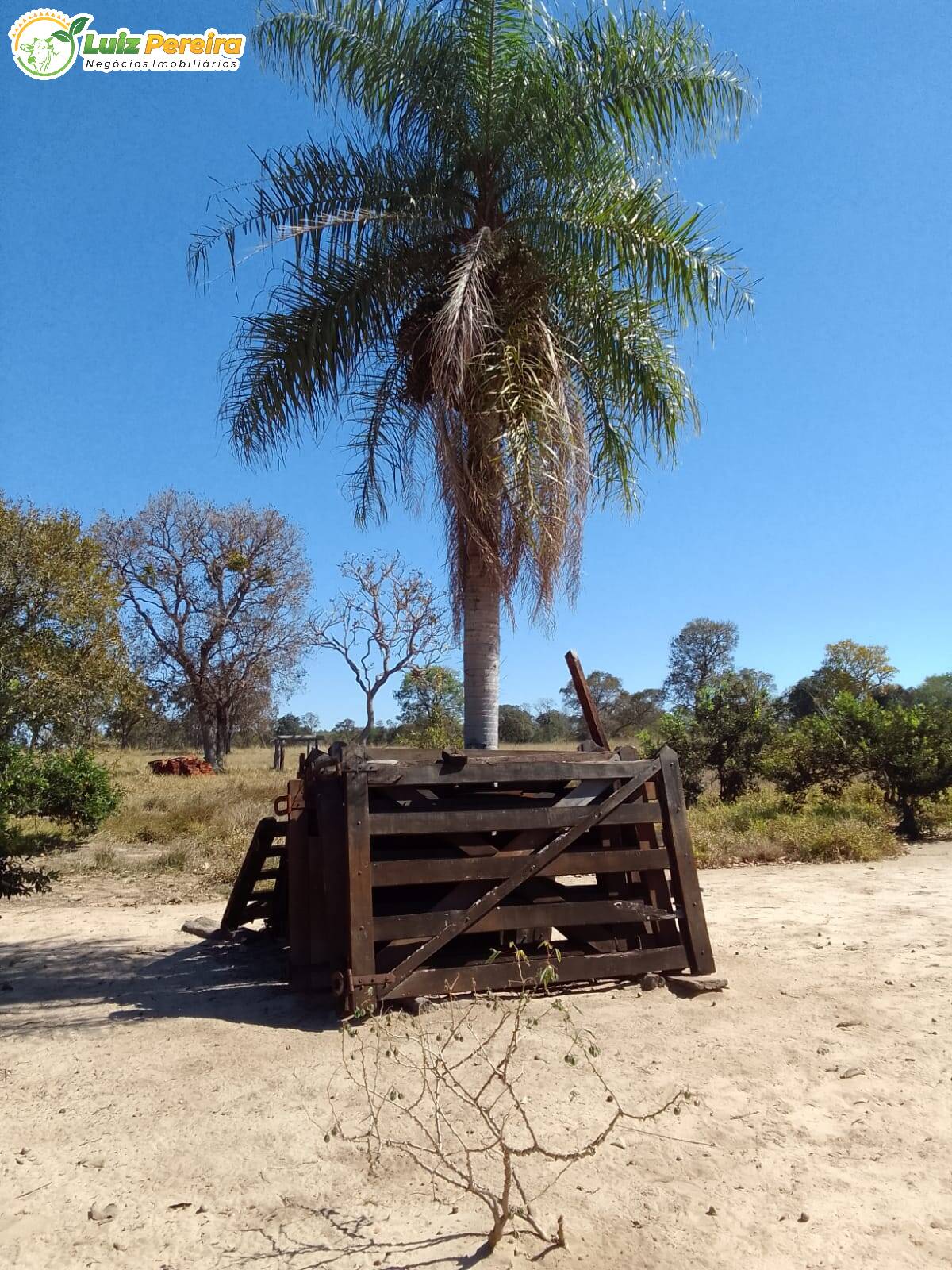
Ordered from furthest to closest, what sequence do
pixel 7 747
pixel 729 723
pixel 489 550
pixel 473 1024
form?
1. pixel 729 723
2. pixel 7 747
3. pixel 489 550
4. pixel 473 1024

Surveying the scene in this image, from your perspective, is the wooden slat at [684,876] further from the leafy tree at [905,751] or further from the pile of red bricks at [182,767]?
the pile of red bricks at [182,767]

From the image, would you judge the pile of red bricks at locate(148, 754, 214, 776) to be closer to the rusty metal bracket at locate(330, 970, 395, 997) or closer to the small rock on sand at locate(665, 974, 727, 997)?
the rusty metal bracket at locate(330, 970, 395, 997)

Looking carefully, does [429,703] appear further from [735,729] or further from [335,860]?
[335,860]

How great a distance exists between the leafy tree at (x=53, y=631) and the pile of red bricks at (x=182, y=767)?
14.4 metres

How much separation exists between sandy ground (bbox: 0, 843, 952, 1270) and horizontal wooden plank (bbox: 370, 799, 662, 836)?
1182 mm

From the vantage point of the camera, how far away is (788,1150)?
397cm

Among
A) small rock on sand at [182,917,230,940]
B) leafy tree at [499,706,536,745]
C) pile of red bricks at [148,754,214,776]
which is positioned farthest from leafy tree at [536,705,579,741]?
small rock on sand at [182,917,230,940]

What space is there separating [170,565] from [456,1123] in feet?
109

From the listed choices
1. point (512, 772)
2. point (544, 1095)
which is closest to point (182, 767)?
point (512, 772)

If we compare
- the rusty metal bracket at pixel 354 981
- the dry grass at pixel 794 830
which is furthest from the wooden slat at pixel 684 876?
the dry grass at pixel 794 830

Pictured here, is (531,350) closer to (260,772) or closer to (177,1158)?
(177,1158)

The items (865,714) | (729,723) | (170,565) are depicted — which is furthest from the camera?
(170,565)

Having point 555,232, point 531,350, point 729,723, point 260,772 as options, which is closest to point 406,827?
point 531,350

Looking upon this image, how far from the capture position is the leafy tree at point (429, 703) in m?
29.8
